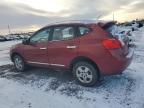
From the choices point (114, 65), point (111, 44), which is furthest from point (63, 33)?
point (114, 65)

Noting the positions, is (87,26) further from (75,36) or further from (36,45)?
(36,45)

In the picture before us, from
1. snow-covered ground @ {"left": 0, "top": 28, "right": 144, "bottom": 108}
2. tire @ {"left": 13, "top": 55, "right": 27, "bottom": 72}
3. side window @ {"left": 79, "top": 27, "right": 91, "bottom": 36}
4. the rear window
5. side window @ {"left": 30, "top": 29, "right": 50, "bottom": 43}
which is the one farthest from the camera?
tire @ {"left": 13, "top": 55, "right": 27, "bottom": 72}

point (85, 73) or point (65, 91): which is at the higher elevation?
point (85, 73)

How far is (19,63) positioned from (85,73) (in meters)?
3.20

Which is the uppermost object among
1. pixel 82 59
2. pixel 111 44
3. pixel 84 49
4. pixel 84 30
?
pixel 84 30

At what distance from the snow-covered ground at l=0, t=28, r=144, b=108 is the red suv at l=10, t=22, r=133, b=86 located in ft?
1.51

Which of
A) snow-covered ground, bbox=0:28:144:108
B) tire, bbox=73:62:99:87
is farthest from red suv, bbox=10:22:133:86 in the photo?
snow-covered ground, bbox=0:28:144:108

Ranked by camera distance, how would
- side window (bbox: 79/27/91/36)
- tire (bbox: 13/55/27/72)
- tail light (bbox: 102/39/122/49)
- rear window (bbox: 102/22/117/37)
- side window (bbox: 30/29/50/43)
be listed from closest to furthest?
tail light (bbox: 102/39/122/49) → rear window (bbox: 102/22/117/37) → side window (bbox: 79/27/91/36) → side window (bbox: 30/29/50/43) → tire (bbox: 13/55/27/72)

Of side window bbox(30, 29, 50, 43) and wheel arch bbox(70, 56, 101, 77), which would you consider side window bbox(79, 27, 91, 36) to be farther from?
side window bbox(30, 29, 50, 43)

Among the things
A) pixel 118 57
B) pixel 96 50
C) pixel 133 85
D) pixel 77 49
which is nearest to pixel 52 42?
pixel 77 49

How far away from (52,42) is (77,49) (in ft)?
3.55

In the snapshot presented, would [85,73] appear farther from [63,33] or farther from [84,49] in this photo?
[63,33]

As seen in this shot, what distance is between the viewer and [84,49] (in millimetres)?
7168

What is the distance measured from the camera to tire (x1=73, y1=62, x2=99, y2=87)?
715 cm
